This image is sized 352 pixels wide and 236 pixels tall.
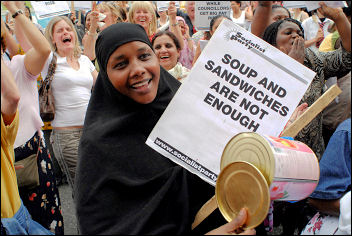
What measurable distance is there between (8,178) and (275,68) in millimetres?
1392

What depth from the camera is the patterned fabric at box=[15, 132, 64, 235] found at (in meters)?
3.13

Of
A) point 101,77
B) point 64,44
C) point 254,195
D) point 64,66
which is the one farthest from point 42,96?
point 254,195

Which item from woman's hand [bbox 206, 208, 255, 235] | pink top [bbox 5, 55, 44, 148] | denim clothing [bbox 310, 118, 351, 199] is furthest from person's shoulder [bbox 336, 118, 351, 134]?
pink top [bbox 5, 55, 44, 148]

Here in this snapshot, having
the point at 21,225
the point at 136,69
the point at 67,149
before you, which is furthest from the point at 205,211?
the point at 67,149

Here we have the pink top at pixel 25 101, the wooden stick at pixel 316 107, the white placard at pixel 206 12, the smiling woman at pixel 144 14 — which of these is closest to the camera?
the wooden stick at pixel 316 107

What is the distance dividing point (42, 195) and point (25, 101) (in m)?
0.81

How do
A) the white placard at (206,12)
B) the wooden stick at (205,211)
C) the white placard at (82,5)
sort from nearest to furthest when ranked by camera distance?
1. the wooden stick at (205,211)
2. the white placard at (206,12)
3. the white placard at (82,5)

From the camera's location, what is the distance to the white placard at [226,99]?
1683 mm

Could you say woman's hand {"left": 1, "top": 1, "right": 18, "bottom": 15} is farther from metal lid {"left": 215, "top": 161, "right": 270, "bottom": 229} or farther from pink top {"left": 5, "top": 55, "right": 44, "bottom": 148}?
metal lid {"left": 215, "top": 161, "right": 270, "bottom": 229}

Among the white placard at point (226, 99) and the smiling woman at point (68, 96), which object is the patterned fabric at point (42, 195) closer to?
the smiling woman at point (68, 96)

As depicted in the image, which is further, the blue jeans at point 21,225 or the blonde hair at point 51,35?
the blonde hair at point 51,35

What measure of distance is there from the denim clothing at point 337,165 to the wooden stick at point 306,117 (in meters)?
0.34

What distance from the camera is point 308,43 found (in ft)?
16.3

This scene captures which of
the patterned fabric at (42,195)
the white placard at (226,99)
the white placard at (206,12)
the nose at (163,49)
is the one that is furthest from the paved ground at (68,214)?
the white placard at (206,12)
